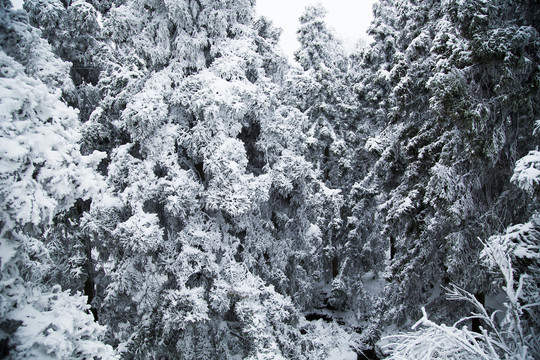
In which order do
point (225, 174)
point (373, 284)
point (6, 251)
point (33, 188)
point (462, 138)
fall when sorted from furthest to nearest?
1. point (373, 284)
2. point (462, 138)
3. point (225, 174)
4. point (33, 188)
5. point (6, 251)

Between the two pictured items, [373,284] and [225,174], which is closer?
[225,174]

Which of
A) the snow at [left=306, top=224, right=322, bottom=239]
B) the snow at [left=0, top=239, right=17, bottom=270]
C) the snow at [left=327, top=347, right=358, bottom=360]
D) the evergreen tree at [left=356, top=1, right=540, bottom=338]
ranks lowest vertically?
the snow at [left=327, top=347, right=358, bottom=360]

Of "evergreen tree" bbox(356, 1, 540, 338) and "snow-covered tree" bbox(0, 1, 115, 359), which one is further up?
"evergreen tree" bbox(356, 1, 540, 338)

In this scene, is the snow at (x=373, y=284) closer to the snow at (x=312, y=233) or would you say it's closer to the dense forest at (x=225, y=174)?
the dense forest at (x=225, y=174)

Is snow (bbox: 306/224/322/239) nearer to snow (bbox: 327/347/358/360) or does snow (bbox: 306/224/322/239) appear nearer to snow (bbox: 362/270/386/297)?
snow (bbox: 327/347/358/360)

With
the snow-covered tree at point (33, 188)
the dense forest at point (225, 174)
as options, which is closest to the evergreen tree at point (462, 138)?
the dense forest at point (225, 174)

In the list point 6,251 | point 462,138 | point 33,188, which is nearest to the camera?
point 6,251

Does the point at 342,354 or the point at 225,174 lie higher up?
the point at 225,174

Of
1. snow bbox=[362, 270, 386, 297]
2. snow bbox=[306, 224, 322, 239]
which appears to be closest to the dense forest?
snow bbox=[306, 224, 322, 239]

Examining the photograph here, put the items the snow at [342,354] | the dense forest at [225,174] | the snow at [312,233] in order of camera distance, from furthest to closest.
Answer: the snow at [342,354] < the snow at [312,233] < the dense forest at [225,174]

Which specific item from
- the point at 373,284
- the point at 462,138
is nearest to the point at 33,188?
the point at 462,138

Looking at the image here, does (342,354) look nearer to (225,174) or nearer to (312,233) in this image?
(312,233)

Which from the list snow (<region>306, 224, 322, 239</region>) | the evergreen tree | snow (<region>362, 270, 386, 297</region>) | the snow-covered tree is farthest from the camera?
snow (<region>362, 270, 386, 297</region>)

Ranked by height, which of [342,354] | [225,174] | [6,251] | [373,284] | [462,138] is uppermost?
[462,138]
